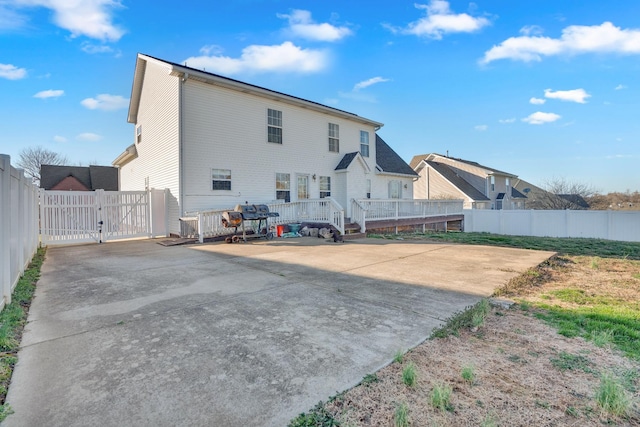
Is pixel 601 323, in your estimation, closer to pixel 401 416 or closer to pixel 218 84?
pixel 401 416

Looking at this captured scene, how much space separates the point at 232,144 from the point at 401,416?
42.0ft

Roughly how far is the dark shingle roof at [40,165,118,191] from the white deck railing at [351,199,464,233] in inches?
1030

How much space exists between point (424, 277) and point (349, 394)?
4103 millimetres

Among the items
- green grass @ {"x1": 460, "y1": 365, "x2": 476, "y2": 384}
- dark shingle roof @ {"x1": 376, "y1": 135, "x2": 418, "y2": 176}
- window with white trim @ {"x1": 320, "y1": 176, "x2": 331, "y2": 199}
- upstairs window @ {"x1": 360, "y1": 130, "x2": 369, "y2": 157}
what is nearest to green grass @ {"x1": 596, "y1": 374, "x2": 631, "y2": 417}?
green grass @ {"x1": 460, "y1": 365, "x2": 476, "y2": 384}

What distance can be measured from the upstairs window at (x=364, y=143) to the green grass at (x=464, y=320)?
1551cm

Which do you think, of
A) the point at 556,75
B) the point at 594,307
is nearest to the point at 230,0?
the point at 594,307

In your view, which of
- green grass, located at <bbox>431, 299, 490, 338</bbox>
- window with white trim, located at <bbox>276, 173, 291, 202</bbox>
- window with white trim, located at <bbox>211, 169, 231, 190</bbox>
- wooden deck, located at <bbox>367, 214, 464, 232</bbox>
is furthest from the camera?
window with white trim, located at <bbox>276, 173, 291, 202</bbox>

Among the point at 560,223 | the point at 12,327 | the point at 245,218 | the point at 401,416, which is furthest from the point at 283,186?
the point at 560,223

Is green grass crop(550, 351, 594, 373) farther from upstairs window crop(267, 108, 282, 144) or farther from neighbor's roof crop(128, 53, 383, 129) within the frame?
upstairs window crop(267, 108, 282, 144)

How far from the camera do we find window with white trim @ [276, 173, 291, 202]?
48.4 feet

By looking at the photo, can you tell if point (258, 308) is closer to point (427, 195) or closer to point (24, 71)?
point (24, 71)

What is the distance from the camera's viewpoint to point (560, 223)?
1609cm

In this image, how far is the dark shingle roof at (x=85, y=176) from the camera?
27.8 meters

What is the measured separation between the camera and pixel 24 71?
1509 cm
